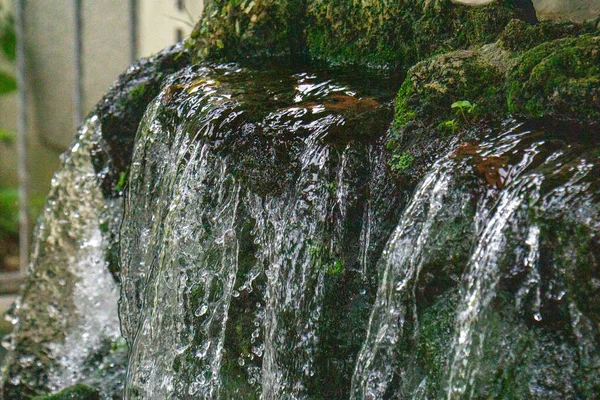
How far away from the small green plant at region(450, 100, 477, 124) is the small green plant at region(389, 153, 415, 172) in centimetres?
20

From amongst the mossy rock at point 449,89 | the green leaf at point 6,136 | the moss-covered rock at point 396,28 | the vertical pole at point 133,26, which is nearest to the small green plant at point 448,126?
the mossy rock at point 449,89

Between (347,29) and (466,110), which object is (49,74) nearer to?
(347,29)

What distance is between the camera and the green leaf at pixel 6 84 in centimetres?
727

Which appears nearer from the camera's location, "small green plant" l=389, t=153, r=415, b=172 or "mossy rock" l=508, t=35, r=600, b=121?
"mossy rock" l=508, t=35, r=600, b=121

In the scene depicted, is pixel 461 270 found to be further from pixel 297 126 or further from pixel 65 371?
pixel 65 371

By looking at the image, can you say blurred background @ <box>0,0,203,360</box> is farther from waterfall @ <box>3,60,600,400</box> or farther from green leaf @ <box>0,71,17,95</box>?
waterfall @ <box>3,60,600,400</box>

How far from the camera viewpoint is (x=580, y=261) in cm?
203

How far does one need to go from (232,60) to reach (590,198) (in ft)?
6.77

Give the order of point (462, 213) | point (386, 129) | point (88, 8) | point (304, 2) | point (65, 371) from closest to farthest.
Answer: point (462, 213) → point (386, 129) → point (304, 2) → point (65, 371) → point (88, 8)

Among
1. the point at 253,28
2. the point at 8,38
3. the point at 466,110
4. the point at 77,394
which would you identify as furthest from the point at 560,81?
the point at 8,38

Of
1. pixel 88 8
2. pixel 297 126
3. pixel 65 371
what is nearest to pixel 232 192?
pixel 297 126

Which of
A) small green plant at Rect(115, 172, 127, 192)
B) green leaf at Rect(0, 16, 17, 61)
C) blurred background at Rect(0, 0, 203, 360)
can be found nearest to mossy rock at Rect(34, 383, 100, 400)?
small green plant at Rect(115, 172, 127, 192)

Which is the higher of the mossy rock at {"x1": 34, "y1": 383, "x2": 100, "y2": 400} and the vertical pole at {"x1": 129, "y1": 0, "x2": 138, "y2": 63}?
the vertical pole at {"x1": 129, "y1": 0, "x2": 138, "y2": 63}

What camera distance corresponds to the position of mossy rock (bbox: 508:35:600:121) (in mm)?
2361
